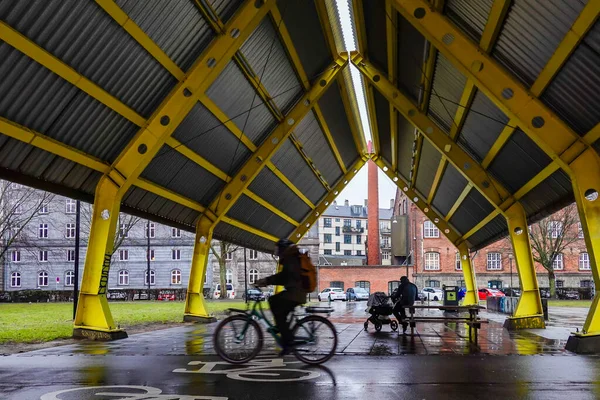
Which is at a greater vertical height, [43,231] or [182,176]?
[43,231]

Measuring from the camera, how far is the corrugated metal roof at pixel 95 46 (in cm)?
1175

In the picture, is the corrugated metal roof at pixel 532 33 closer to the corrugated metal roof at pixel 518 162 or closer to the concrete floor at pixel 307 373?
the corrugated metal roof at pixel 518 162

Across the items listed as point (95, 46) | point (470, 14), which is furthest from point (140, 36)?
point (470, 14)

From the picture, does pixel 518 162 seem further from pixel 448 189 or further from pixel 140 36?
pixel 140 36

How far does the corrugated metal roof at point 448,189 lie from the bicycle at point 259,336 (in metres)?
18.2

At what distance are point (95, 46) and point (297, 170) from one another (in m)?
18.0

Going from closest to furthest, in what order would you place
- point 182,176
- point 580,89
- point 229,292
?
point 580,89 → point 182,176 → point 229,292

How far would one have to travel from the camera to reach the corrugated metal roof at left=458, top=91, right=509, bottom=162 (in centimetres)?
1792

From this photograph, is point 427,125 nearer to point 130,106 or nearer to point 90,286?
point 130,106

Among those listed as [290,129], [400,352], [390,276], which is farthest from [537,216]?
[390,276]

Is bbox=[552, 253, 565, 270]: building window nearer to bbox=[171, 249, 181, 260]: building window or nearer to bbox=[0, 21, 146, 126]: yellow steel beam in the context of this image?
bbox=[171, 249, 181, 260]: building window

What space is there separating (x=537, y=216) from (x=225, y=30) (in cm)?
1275

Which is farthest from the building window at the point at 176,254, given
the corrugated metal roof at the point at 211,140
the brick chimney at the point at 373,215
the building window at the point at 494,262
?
the corrugated metal roof at the point at 211,140

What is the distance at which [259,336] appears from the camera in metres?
10.3
